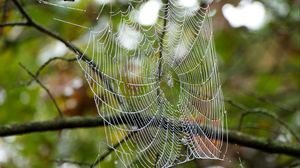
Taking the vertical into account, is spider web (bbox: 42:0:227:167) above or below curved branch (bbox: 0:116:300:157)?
above

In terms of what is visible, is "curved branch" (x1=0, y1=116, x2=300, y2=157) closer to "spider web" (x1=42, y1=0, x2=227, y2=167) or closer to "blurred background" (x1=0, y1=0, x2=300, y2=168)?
"spider web" (x1=42, y1=0, x2=227, y2=167)

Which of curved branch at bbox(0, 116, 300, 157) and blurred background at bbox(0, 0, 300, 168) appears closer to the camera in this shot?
curved branch at bbox(0, 116, 300, 157)

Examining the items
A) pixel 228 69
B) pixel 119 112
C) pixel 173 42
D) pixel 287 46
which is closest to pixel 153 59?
pixel 173 42

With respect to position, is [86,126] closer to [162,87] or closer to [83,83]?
[162,87]

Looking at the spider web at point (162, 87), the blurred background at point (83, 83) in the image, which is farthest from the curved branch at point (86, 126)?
the blurred background at point (83, 83)

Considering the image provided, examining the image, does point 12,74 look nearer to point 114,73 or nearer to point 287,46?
point 114,73

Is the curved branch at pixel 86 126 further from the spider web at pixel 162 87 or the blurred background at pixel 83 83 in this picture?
the blurred background at pixel 83 83

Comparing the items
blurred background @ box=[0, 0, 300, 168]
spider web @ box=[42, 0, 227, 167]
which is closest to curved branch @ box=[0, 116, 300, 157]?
spider web @ box=[42, 0, 227, 167]

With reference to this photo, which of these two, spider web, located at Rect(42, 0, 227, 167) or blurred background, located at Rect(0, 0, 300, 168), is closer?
spider web, located at Rect(42, 0, 227, 167)
